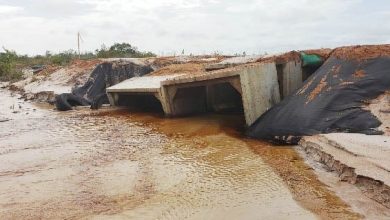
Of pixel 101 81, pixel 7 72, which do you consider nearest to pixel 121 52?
pixel 7 72

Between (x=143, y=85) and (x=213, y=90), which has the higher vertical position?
(x=143, y=85)

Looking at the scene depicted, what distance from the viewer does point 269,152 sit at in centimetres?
597

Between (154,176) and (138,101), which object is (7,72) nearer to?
(138,101)

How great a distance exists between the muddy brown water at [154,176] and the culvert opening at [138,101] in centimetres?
343

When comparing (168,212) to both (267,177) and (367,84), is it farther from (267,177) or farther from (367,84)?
(367,84)

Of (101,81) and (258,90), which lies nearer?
(258,90)

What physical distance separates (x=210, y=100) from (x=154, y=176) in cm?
546

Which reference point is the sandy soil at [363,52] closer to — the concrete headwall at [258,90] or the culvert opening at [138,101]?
the concrete headwall at [258,90]

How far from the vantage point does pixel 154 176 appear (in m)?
5.01

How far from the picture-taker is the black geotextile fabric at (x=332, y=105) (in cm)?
616

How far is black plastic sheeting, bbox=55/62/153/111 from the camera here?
1243cm

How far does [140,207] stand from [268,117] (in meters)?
3.72

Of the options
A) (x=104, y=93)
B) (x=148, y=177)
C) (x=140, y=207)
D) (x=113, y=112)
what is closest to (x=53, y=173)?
(x=148, y=177)

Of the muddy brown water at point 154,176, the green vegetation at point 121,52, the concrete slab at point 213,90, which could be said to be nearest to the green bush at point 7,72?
the green vegetation at point 121,52
